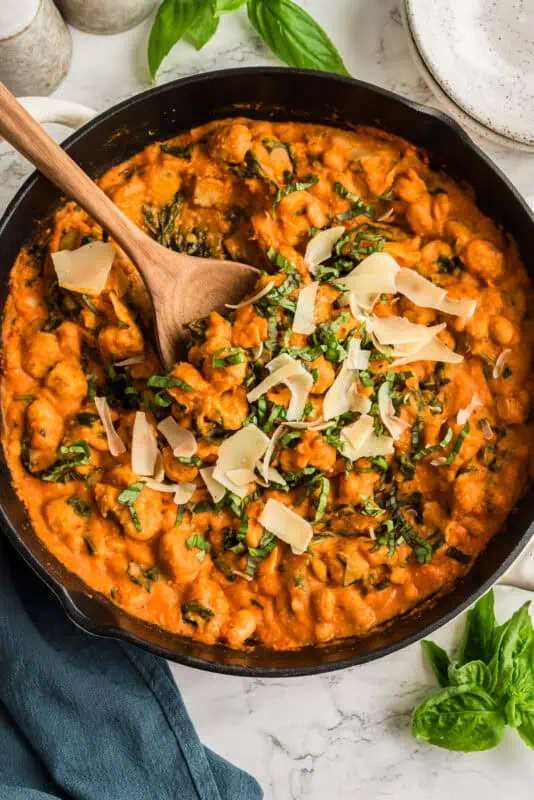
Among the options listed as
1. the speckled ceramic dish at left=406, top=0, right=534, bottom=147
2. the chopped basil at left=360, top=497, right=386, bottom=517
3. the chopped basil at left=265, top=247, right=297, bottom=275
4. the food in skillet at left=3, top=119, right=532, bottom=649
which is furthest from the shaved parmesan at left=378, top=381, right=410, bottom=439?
the speckled ceramic dish at left=406, top=0, right=534, bottom=147

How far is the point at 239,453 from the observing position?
3.06 m

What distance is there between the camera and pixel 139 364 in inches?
128

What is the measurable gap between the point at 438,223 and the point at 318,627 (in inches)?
56.9

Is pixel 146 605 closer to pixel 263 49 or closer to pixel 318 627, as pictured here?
pixel 318 627

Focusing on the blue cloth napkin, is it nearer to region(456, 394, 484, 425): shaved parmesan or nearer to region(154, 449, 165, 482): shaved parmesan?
region(154, 449, 165, 482): shaved parmesan

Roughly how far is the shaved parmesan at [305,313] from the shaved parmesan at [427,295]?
323 mm

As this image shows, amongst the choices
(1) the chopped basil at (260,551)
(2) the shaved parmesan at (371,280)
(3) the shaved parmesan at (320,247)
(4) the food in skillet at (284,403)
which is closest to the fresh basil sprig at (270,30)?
(4) the food in skillet at (284,403)

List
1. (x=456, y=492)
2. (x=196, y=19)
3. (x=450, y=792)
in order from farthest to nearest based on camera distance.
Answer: (x=450, y=792), (x=196, y=19), (x=456, y=492)

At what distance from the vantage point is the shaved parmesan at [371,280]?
122 inches

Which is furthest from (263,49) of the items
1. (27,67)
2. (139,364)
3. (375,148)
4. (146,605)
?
(146,605)

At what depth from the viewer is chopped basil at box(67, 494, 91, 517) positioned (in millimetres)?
3248

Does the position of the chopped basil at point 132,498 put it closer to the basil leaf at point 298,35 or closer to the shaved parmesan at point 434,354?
the shaved parmesan at point 434,354

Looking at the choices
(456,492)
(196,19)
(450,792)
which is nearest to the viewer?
(456,492)

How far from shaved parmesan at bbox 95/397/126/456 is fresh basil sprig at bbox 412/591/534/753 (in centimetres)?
147
